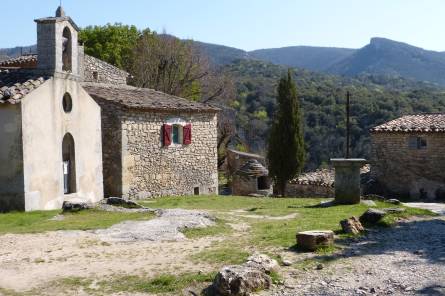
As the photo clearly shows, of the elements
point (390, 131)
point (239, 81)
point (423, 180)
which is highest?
point (239, 81)

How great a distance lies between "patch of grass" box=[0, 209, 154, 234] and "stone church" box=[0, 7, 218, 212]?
104 cm

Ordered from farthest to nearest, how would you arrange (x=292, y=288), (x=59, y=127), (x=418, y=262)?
(x=59, y=127) → (x=418, y=262) → (x=292, y=288)

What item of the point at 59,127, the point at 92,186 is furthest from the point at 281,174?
the point at 59,127

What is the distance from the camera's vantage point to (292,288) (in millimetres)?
7602

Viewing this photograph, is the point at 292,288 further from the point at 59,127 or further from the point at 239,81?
the point at 239,81

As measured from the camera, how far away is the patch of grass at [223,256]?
8938 mm

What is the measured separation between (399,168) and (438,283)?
73.5 feet

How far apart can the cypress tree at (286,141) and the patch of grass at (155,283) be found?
20.2 m

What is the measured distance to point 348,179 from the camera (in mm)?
16094

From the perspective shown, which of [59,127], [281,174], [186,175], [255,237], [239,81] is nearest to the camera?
[255,237]

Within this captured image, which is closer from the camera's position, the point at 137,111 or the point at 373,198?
the point at 373,198

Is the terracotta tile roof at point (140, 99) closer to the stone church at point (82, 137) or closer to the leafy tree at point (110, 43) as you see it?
the stone church at point (82, 137)

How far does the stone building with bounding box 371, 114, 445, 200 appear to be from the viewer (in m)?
27.8

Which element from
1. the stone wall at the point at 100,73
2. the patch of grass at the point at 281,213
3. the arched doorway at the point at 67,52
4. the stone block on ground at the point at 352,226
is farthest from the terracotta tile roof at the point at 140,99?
the stone block on ground at the point at 352,226
